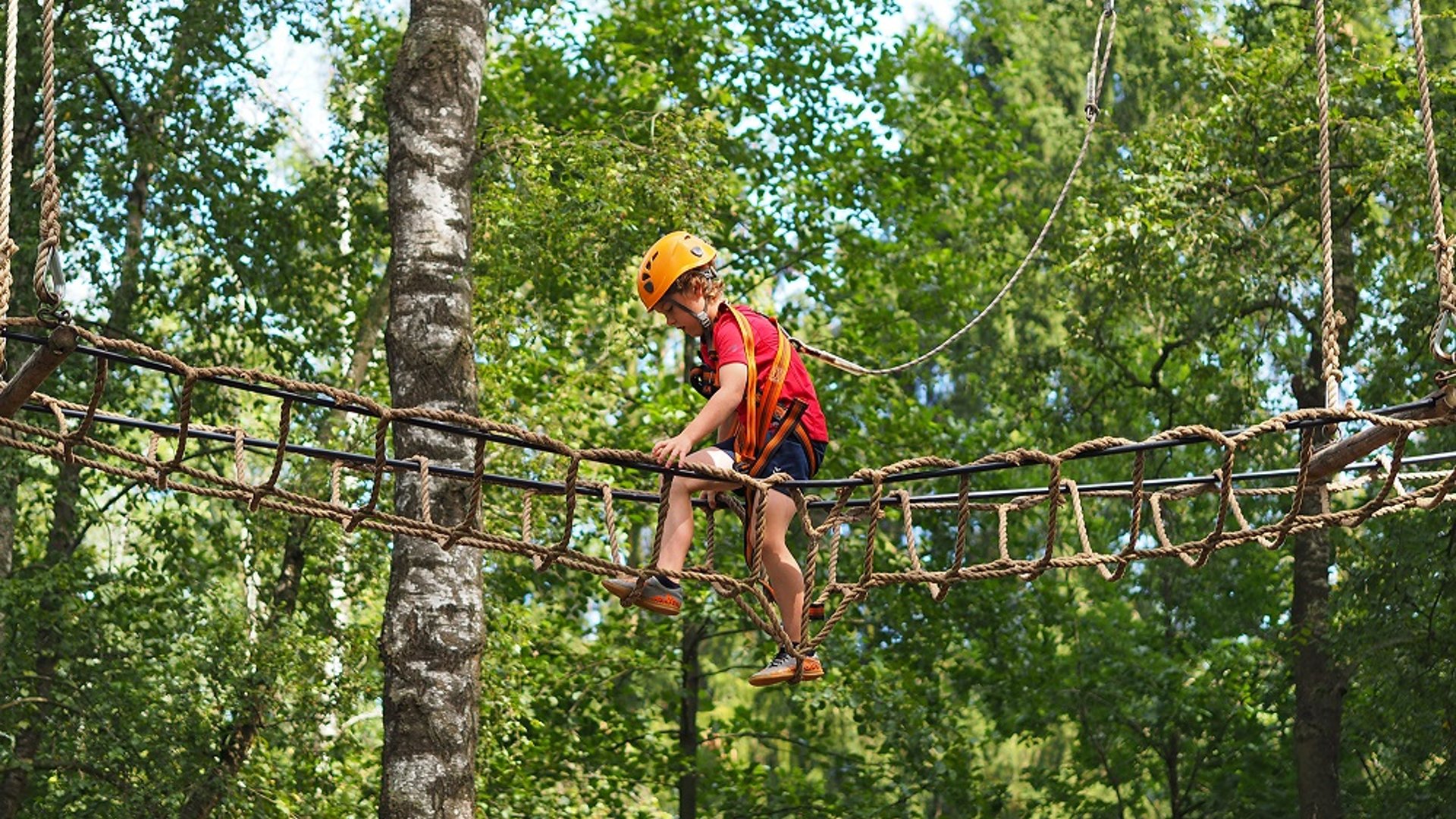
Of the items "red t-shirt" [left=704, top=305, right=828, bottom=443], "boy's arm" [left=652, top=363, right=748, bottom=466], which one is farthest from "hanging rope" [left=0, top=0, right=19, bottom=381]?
"red t-shirt" [left=704, top=305, right=828, bottom=443]

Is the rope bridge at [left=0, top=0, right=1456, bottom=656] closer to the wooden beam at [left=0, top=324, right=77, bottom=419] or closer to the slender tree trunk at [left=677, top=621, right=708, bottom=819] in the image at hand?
the wooden beam at [left=0, top=324, right=77, bottom=419]

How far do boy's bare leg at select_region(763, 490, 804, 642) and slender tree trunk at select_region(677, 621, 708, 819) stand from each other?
320 inches

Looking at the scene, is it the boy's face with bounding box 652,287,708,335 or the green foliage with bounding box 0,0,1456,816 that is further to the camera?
the green foliage with bounding box 0,0,1456,816

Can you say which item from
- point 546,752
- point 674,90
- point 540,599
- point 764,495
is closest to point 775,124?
A: point 674,90

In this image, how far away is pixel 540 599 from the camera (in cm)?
1332

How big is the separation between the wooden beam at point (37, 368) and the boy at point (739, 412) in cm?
146

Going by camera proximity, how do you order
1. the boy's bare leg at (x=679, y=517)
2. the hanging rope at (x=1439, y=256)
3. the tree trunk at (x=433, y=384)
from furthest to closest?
1. the tree trunk at (x=433, y=384)
2. the boy's bare leg at (x=679, y=517)
3. the hanging rope at (x=1439, y=256)

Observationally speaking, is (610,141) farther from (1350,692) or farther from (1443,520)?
(1350,692)

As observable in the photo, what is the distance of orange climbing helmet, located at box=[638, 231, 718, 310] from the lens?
4.80 m

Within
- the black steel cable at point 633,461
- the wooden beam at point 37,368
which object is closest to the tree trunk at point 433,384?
the black steel cable at point 633,461

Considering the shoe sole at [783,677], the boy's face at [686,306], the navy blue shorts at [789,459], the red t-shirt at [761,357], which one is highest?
the boy's face at [686,306]

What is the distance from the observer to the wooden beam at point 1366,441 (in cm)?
413

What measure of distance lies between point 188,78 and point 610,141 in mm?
3067

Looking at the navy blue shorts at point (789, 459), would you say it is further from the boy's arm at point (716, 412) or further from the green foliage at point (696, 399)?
the green foliage at point (696, 399)
